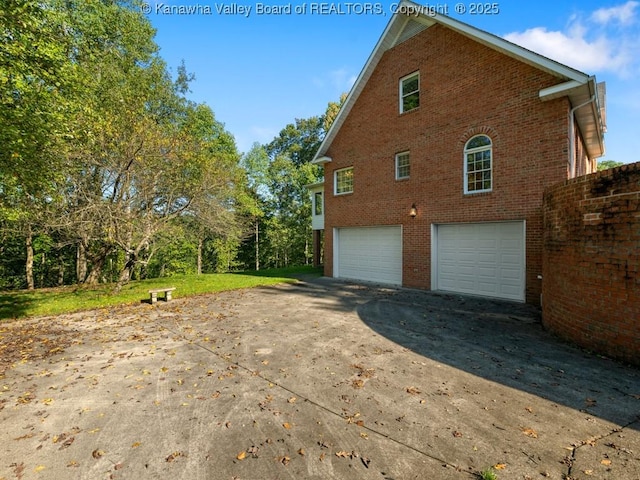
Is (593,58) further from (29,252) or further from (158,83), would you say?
(29,252)

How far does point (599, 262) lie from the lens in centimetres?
477

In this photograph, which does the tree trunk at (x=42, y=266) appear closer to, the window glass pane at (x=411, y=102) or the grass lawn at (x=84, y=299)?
the grass lawn at (x=84, y=299)

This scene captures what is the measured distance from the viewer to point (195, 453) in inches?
108

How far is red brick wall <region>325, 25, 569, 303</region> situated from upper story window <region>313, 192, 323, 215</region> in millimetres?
5335

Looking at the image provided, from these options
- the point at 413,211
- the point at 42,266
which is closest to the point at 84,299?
the point at 413,211

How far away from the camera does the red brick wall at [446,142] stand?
8.62m

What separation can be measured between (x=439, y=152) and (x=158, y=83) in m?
15.2

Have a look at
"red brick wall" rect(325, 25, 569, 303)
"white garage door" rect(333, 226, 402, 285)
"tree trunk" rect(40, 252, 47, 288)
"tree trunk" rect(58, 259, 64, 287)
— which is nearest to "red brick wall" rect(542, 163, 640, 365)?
"red brick wall" rect(325, 25, 569, 303)

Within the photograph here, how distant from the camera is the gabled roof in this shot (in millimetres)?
7988

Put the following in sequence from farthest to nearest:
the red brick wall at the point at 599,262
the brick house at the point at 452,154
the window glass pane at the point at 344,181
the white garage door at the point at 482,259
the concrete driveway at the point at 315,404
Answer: the window glass pane at the point at 344,181, the white garage door at the point at 482,259, the brick house at the point at 452,154, the red brick wall at the point at 599,262, the concrete driveway at the point at 315,404

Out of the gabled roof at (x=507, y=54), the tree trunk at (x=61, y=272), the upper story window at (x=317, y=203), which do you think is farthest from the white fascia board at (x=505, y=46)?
the tree trunk at (x=61, y=272)

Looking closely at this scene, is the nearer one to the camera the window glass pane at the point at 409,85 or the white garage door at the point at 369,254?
the window glass pane at the point at 409,85

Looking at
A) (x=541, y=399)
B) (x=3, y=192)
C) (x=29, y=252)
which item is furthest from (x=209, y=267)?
(x=541, y=399)

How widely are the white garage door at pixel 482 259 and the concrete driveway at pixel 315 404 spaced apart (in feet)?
9.32
